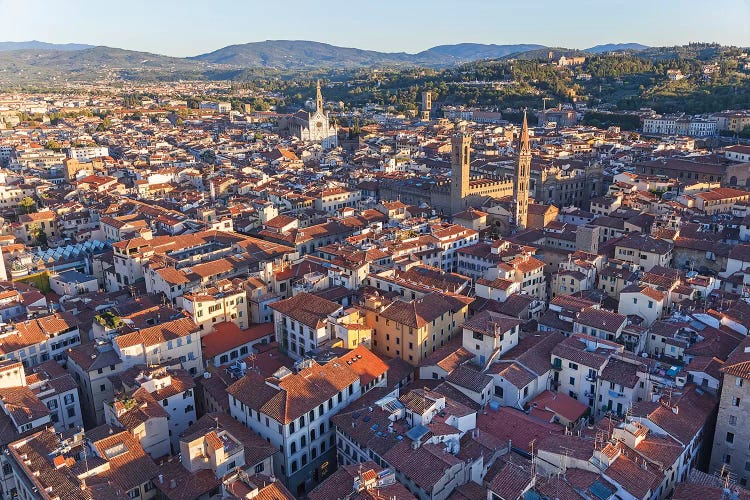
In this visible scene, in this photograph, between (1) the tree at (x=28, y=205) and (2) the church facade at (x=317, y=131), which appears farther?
(2) the church facade at (x=317, y=131)

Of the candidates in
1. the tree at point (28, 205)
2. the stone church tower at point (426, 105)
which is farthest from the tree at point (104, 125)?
the stone church tower at point (426, 105)

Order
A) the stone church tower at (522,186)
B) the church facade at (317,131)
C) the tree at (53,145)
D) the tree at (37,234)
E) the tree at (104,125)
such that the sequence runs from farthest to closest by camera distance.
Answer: the tree at (104,125), the church facade at (317,131), the tree at (53,145), the tree at (37,234), the stone church tower at (522,186)

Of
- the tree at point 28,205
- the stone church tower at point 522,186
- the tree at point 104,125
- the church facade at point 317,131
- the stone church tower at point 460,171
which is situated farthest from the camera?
the tree at point 104,125

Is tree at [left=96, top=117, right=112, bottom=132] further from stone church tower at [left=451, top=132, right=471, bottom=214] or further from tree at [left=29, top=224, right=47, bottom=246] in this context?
stone church tower at [left=451, top=132, right=471, bottom=214]

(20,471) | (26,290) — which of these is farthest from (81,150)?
(20,471)

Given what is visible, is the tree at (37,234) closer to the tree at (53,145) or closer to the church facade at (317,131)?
the tree at (53,145)
